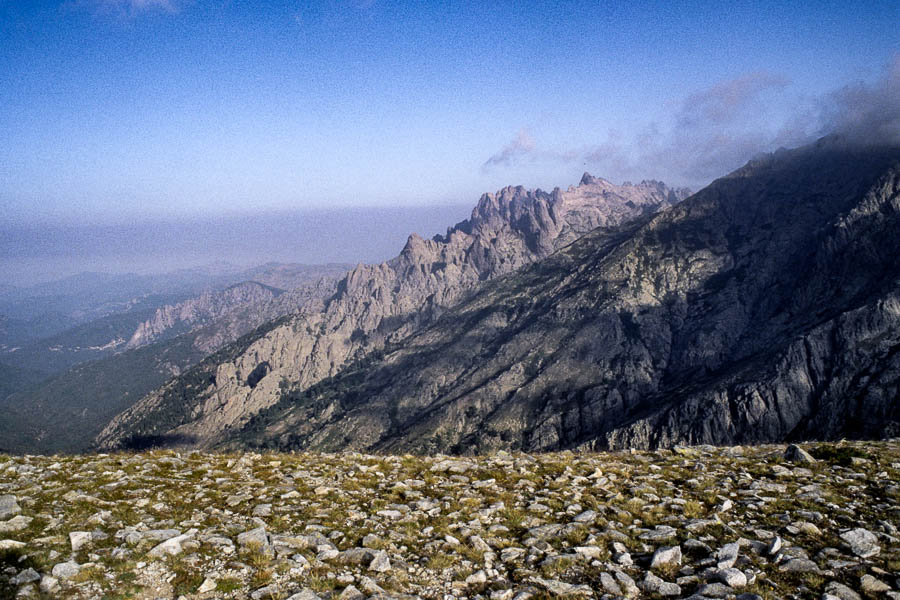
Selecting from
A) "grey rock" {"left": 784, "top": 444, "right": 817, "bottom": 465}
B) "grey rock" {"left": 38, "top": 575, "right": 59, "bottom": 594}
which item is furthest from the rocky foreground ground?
"grey rock" {"left": 784, "top": 444, "right": 817, "bottom": 465}

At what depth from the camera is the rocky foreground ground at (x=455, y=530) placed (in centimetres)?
1059

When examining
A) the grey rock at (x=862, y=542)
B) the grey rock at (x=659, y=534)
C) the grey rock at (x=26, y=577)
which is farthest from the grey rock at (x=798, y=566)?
the grey rock at (x=26, y=577)

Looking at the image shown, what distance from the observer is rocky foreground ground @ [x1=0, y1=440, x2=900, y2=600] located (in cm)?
1059

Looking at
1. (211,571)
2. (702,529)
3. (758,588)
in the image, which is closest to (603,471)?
(702,529)

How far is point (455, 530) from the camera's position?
14.2m

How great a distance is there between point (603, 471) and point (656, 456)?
20.0 feet

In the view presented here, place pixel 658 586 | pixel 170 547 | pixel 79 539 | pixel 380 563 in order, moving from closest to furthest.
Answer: pixel 658 586
pixel 380 563
pixel 170 547
pixel 79 539

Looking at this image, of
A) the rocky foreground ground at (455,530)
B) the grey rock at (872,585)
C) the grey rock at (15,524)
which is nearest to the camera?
the grey rock at (872,585)

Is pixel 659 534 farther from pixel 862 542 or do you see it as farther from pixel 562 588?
pixel 862 542

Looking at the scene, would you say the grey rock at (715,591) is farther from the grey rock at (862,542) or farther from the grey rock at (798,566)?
the grey rock at (862,542)

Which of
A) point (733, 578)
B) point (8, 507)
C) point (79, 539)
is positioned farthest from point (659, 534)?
point (8, 507)

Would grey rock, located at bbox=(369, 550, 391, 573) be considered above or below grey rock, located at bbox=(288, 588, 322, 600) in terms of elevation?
below

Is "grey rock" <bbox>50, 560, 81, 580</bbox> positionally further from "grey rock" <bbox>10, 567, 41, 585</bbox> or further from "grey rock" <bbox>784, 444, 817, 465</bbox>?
"grey rock" <bbox>784, 444, 817, 465</bbox>

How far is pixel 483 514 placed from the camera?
50.9 ft
